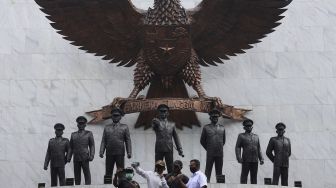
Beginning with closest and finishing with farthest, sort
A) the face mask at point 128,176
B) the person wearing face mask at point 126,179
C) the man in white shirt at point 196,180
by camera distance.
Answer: the person wearing face mask at point 126,179 < the face mask at point 128,176 < the man in white shirt at point 196,180

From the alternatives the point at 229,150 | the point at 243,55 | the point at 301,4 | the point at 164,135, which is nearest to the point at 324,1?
the point at 301,4

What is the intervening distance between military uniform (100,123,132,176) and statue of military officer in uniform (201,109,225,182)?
1.23 m

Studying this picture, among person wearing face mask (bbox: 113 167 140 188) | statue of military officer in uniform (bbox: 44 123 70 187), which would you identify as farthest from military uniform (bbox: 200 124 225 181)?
person wearing face mask (bbox: 113 167 140 188)

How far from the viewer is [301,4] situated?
2141cm

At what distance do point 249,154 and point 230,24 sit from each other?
2679mm

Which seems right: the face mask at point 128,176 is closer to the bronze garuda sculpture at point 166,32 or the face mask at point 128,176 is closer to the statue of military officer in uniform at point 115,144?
the statue of military officer in uniform at point 115,144

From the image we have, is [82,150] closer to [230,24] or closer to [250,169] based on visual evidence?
[250,169]

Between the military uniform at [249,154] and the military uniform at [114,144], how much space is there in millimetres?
1760

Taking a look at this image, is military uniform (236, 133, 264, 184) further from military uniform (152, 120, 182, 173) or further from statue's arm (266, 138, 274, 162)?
military uniform (152, 120, 182, 173)

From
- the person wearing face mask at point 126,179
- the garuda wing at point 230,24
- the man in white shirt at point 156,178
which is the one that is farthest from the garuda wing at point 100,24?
the person wearing face mask at point 126,179

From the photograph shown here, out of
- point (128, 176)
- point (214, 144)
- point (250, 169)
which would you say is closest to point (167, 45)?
point (214, 144)

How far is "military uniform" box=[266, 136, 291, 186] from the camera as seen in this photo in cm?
1852

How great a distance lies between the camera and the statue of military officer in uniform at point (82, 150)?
60.2 feet

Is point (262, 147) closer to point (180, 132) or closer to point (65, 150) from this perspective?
point (180, 132)
